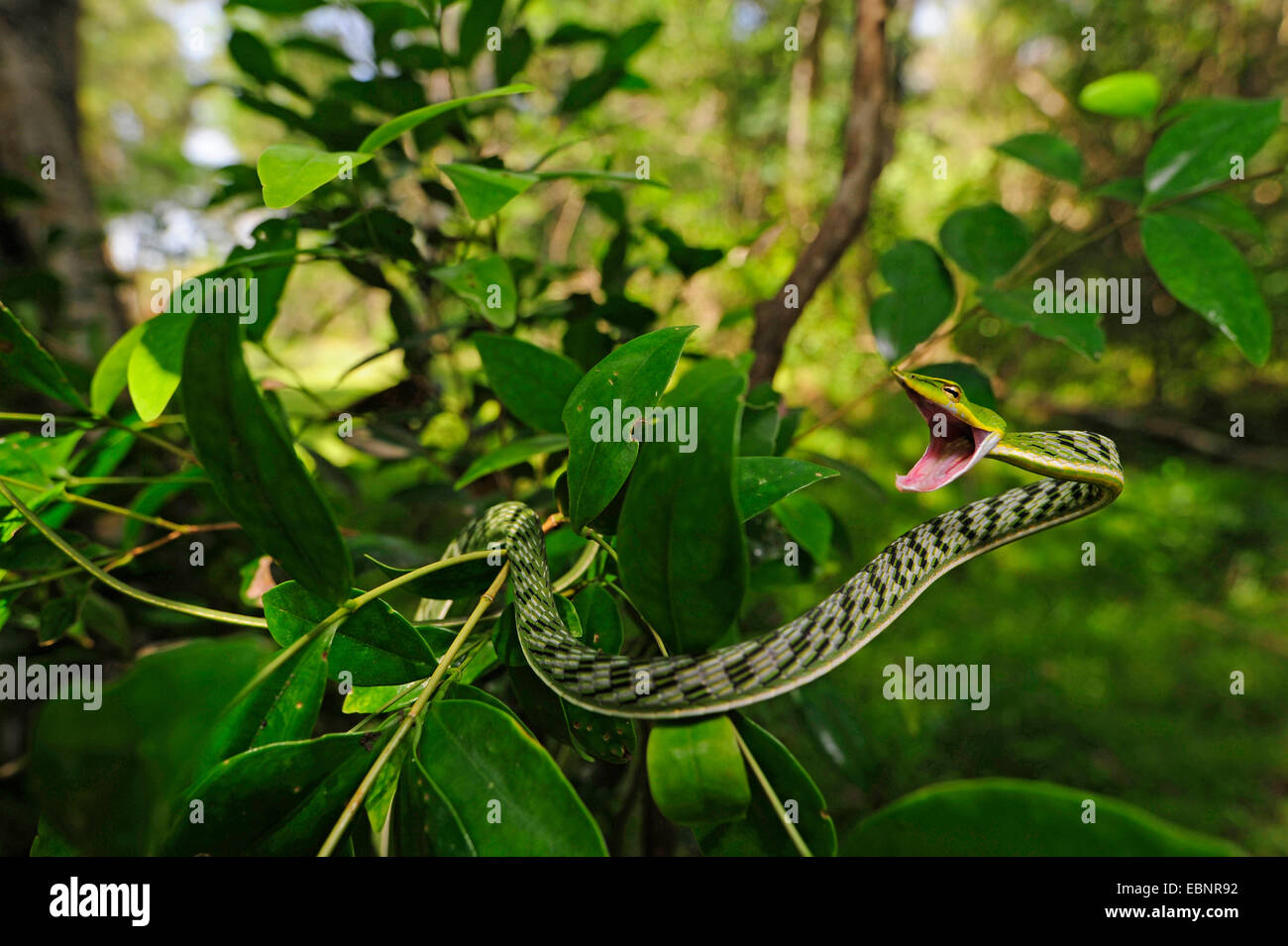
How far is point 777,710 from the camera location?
952mm

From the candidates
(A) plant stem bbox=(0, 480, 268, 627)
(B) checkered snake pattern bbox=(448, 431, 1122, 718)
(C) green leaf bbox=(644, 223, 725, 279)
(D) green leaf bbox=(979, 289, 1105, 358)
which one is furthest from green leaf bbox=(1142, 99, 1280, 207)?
(A) plant stem bbox=(0, 480, 268, 627)

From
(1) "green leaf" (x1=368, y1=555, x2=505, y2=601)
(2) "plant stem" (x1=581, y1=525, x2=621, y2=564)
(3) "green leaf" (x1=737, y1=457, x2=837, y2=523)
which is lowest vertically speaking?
(1) "green leaf" (x1=368, y1=555, x2=505, y2=601)

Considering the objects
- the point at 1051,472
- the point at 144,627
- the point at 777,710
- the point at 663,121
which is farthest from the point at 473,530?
the point at 663,121

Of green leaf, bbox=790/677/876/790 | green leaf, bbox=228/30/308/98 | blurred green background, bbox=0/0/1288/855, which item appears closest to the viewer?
green leaf, bbox=228/30/308/98

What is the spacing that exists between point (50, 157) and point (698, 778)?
1957 millimetres

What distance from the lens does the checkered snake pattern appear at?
1.10ft

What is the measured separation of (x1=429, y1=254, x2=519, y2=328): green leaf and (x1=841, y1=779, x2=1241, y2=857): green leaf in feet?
1.30

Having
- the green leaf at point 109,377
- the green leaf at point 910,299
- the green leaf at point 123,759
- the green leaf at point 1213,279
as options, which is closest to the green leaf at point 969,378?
the green leaf at point 910,299

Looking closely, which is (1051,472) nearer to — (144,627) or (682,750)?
(682,750)

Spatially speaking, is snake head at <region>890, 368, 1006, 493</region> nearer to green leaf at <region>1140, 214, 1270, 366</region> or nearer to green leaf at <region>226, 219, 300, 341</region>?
green leaf at <region>1140, 214, 1270, 366</region>

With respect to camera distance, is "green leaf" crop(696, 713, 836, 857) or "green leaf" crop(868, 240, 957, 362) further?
"green leaf" crop(868, 240, 957, 362)

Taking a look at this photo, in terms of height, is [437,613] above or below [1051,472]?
below

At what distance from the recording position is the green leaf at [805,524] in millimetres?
552

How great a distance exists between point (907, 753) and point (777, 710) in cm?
105
